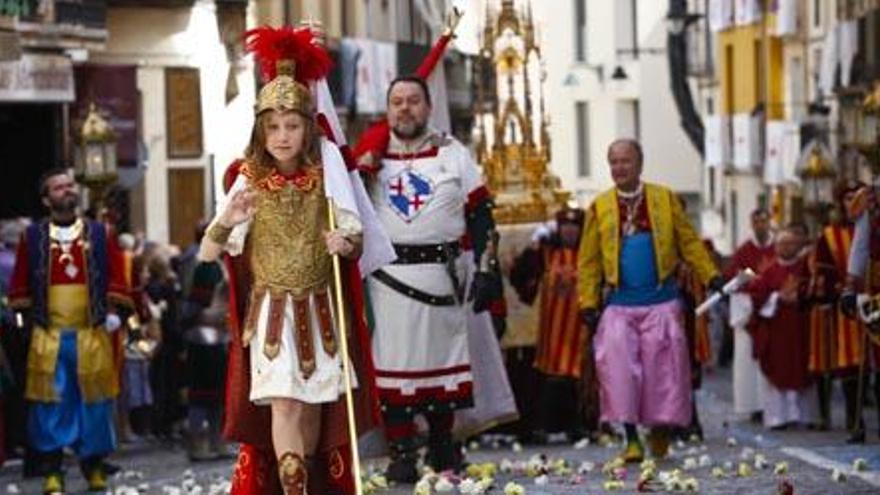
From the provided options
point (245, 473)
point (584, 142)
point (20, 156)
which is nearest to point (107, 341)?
point (245, 473)

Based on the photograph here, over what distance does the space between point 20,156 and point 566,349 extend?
13003mm

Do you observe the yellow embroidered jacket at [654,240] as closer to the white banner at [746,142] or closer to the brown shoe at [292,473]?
the brown shoe at [292,473]

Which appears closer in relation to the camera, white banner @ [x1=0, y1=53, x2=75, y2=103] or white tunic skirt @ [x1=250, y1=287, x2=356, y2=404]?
white tunic skirt @ [x1=250, y1=287, x2=356, y2=404]

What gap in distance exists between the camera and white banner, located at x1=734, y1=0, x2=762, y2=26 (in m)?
67.5

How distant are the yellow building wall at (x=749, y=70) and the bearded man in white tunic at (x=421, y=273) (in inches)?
1880

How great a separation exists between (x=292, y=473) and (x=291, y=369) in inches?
16.6

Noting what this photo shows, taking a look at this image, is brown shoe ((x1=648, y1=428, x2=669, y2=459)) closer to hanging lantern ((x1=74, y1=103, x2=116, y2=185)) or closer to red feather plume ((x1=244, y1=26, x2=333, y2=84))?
red feather plume ((x1=244, y1=26, x2=333, y2=84))

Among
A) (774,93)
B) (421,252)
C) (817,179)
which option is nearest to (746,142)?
(774,93)

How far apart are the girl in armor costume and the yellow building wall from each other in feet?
170

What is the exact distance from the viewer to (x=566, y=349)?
24.2 m

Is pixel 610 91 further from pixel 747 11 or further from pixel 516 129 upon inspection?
pixel 516 129

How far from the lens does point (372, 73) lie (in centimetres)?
5162

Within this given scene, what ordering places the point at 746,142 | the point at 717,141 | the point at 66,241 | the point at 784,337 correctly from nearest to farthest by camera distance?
the point at 66,241 < the point at 784,337 < the point at 746,142 < the point at 717,141

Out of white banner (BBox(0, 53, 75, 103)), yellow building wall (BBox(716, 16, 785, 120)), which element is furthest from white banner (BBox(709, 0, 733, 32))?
white banner (BBox(0, 53, 75, 103))
